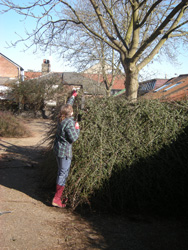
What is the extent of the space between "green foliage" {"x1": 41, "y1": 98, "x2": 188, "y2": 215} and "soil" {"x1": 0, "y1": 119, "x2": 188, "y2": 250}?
0.32m

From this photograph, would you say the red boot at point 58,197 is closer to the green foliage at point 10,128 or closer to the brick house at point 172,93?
the brick house at point 172,93

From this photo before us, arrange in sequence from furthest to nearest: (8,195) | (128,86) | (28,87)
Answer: (28,87) → (128,86) → (8,195)

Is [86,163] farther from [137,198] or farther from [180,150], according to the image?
[180,150]

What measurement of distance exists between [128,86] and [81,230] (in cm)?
460

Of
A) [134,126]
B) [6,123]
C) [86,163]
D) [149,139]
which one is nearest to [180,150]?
[149,139]

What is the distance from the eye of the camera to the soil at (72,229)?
3170 millimetres

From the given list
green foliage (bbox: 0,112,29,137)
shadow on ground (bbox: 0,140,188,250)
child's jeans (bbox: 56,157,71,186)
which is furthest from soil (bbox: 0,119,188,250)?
green foliage (bbox: 0,112,29,137)

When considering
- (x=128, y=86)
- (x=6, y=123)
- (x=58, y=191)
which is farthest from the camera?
(x=6, y=123)

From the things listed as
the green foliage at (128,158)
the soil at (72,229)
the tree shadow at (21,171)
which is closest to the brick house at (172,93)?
the green foliage at (128,158)

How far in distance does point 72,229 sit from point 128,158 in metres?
1.45

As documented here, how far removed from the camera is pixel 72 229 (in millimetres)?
3598

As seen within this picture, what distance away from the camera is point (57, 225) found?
3.65m

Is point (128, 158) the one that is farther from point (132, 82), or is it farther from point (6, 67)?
point (6, 67)

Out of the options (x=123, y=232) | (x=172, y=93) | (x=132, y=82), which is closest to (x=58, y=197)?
(x=123, y=232)
